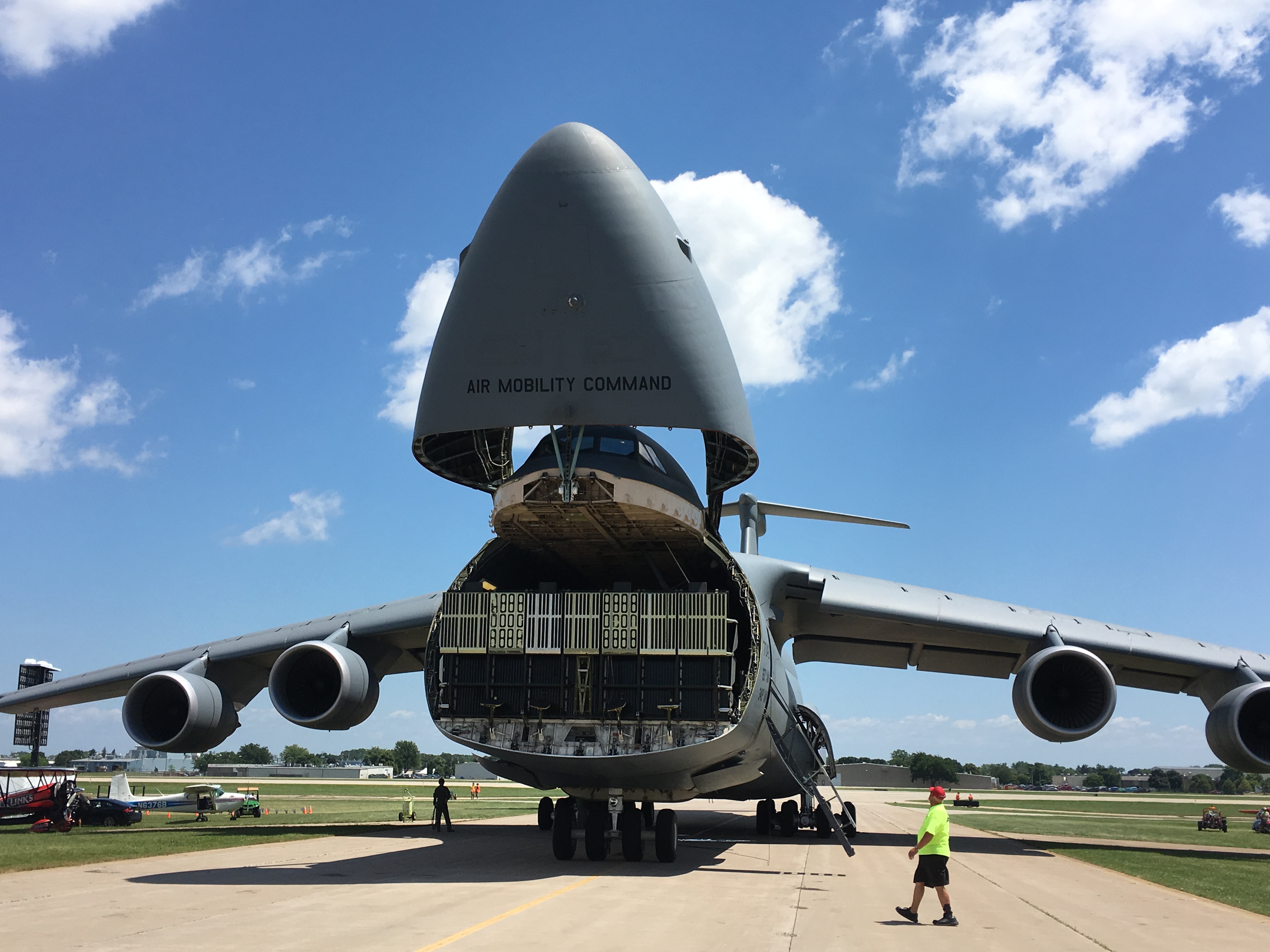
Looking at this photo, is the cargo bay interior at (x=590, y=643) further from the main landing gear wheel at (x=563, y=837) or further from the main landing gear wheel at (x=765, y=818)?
the main landing gear wheel at (x=765, y=818)

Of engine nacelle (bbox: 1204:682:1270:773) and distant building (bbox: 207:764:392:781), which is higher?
engine nacelle (bbox: 1204:682:1270:773)

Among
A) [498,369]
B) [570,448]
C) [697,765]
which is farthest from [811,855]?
[498,369]

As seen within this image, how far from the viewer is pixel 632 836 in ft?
41.3

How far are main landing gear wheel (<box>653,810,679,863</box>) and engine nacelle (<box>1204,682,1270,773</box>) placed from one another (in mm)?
8473

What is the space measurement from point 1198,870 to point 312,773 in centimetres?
9129

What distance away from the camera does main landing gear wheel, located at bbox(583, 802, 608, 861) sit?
41.6ft

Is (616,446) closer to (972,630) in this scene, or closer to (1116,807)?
(972,630)

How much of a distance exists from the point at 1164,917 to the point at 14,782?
20.3 meters

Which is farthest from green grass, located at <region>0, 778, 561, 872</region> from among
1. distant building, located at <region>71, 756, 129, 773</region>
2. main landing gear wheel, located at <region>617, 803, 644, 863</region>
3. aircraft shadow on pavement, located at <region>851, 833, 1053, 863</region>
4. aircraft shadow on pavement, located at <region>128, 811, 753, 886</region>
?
distant building, located at <region>71, 756, 129, 773</region>

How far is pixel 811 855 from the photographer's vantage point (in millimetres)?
15516

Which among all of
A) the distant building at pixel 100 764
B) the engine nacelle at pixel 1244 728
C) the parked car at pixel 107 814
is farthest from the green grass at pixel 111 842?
the distant building at pixel 100 764

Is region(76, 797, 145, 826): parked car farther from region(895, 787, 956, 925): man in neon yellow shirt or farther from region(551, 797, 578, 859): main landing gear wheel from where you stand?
region(895, 787, 956, 925): man in neon yellow shirt

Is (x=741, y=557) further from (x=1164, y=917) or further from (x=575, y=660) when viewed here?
(x=1164, y=917)

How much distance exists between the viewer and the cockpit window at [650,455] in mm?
11906
